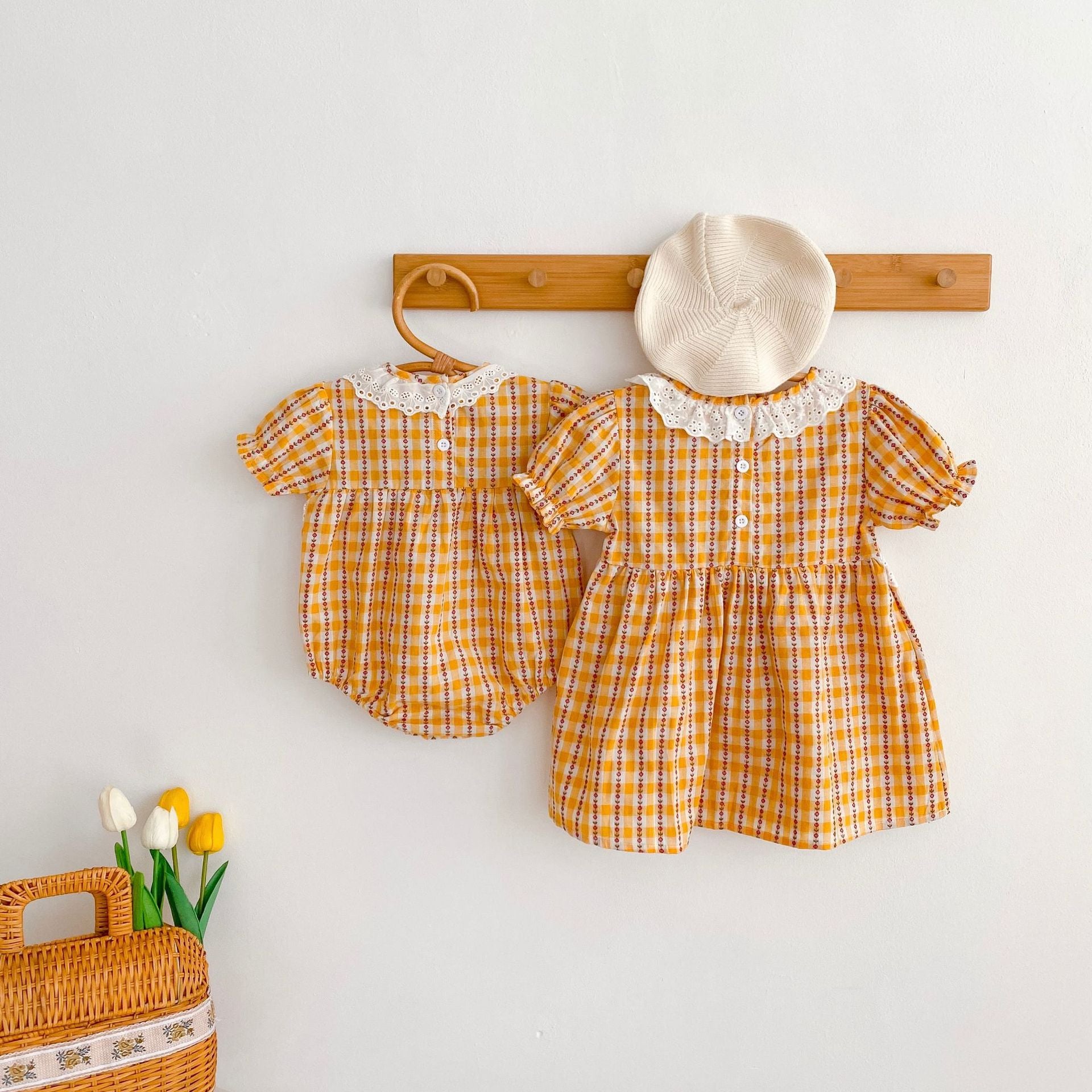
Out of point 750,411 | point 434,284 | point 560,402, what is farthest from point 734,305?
point 434,284

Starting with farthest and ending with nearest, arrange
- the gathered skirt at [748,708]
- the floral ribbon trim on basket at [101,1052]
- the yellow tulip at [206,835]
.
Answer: the yellow tulip at [206,835] < the gathered skirt at [748,708] < the floral ribbon trim on basket at [101,1052]

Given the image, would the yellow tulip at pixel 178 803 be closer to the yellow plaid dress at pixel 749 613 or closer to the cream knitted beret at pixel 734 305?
the yellow plaid dress at pixel 749 613

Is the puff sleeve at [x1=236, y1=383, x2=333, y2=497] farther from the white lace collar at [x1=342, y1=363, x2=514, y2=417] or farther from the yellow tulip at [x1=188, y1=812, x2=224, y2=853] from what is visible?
the yellow tulip at [x1=188, y1=812, x2=224, y2=853]

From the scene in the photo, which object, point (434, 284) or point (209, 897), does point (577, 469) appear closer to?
point (434, 284)

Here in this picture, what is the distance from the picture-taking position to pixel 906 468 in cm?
106

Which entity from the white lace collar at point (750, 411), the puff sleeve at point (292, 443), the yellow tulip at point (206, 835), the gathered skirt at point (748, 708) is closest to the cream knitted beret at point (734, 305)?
the white lace collar at point (750, 411)

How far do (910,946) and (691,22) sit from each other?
123 centimetres

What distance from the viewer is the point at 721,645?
1111mm

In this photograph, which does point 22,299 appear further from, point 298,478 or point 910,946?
point 910,946

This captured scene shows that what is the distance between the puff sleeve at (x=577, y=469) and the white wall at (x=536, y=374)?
11 centimetres

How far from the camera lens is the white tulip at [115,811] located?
44.4 inches

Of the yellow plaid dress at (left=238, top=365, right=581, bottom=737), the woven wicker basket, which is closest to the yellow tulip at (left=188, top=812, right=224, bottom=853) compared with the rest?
the woven wicker basket

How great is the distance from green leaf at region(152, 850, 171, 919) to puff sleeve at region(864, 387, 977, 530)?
997 millimetres

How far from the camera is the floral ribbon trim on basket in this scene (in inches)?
38.7
